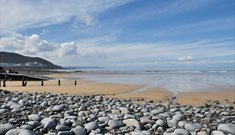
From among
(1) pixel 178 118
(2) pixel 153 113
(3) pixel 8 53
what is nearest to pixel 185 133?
(1) pixel 178 118

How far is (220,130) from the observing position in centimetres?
808

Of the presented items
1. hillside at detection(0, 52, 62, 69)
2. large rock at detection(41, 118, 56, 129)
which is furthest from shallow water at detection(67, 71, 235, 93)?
hillside at detection(0, 52, 62, 69)

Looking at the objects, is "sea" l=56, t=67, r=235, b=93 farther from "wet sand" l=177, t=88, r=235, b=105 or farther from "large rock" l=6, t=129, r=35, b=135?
"large rock" l=6, t=129, r=35, b=135

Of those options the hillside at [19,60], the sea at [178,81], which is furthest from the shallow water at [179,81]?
the hillside at [19,60]

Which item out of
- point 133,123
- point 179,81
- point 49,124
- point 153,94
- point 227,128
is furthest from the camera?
point 179,81

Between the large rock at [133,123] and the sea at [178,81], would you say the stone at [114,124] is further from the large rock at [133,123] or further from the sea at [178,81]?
the sea at [178,81]

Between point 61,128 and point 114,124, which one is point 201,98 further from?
point 61,128

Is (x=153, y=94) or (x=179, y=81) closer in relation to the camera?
(x=153, y=94)

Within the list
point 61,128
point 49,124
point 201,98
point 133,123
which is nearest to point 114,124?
point 133,123

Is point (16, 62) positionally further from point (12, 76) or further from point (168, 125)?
point (168, 125)

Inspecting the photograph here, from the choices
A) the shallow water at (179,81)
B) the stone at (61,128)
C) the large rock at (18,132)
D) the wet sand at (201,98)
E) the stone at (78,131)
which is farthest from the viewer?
the shallow water at (179,81)

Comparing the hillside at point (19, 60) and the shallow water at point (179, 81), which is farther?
the hillside at point (19, 60)

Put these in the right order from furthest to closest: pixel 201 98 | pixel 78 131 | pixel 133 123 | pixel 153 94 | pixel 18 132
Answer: pixel 153 94 → pixel 201 98 → pixel 133 123 → pixel 78 131 → pixel 18 132

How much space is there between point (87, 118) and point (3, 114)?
248 cm
